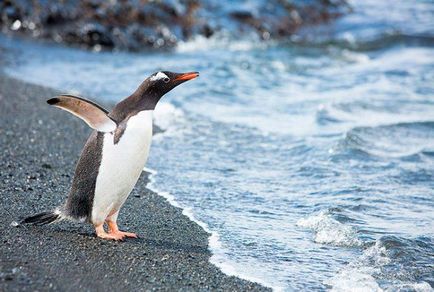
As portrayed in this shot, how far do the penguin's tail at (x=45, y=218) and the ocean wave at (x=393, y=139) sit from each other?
458 centimetres

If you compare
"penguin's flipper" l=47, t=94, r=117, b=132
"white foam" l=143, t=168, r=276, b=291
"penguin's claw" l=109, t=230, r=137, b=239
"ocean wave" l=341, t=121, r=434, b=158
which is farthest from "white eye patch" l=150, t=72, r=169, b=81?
"ocean wave" l=341, t=121, r=434, b=158

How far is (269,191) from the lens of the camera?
7527mm

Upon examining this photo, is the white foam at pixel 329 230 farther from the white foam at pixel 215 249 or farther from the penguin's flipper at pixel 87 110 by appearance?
the penguin's flipper at pixel 87 110

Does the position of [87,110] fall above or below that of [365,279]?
above

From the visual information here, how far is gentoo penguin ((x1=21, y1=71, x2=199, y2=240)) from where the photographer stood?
562 centimetres

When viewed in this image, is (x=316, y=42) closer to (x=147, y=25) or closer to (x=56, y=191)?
(x=147, y=25)

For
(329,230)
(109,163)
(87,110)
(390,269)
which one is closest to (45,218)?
(109,163)

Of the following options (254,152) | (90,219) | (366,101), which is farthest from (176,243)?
(366,101)

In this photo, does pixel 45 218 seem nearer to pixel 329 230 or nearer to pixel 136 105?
pixel 136 105

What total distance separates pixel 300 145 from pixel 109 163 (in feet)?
13.8

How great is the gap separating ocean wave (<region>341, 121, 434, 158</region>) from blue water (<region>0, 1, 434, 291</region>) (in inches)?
1.0

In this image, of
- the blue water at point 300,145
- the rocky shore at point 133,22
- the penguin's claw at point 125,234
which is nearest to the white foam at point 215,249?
the blue water at point 300,145

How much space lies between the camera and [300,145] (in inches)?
372

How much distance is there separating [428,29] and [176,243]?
1416cm
